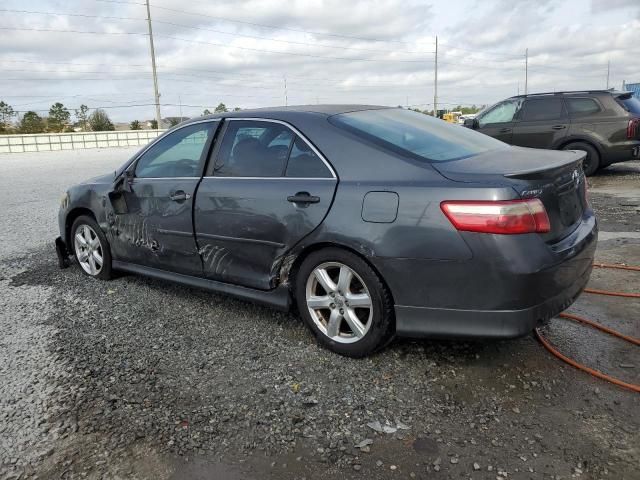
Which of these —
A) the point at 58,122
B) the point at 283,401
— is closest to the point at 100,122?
the point at 58,122

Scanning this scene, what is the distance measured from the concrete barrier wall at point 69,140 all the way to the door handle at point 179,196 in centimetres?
3294

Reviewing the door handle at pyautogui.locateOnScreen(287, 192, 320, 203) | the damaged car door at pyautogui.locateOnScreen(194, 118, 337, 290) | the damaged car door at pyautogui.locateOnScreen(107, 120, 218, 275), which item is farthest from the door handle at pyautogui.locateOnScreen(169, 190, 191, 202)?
the door handle at pyautogui.locateOnScreen(287, 192, 320, 203)

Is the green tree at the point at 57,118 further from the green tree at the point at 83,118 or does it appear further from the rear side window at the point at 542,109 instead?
the rear side window at the point at 542,109

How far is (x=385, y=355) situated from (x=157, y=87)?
47098 mm

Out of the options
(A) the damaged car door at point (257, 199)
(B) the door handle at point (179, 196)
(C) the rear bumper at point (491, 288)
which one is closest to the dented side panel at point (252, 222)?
(A) the damaged car door at point (257, 199)

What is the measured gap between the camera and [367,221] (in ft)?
10.1

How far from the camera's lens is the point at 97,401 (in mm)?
2986

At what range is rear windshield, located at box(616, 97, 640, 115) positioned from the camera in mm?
10310

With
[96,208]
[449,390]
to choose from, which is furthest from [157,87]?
[449,390]

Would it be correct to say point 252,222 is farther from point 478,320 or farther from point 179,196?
point 478,320

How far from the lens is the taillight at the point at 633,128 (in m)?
10.2

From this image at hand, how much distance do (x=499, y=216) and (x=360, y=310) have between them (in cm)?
106

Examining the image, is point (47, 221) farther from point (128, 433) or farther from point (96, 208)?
point (128, 433)

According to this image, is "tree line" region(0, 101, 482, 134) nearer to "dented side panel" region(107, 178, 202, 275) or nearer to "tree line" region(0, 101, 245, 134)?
"tree line" region(0, 101, 245, 134)
